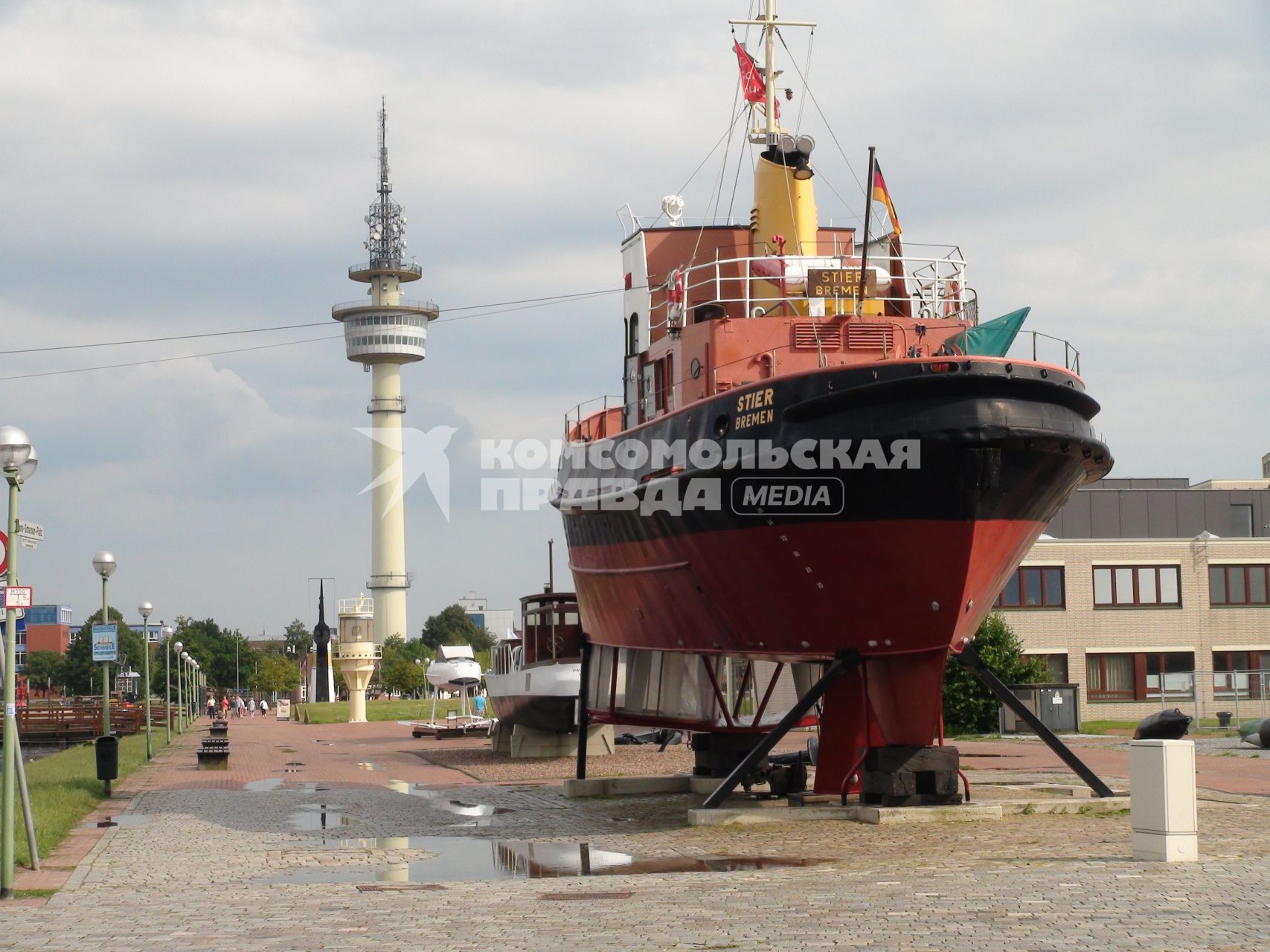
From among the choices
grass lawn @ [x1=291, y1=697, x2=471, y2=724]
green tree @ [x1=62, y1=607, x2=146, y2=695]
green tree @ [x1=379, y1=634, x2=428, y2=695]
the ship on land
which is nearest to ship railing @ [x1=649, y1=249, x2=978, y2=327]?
the ship on land

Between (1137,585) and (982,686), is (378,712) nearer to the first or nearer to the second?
(1137,585)

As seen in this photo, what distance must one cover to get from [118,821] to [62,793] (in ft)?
10.0

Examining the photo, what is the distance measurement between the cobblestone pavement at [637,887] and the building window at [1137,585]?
27757 millimetres

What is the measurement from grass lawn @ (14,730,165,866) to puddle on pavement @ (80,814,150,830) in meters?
0.20

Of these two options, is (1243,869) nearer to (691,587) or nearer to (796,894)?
(796,894)

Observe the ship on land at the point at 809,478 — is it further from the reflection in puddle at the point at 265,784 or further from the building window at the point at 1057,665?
the building window at the point at 1057,665

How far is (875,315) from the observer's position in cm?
2072

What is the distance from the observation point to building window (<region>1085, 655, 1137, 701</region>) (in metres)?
46.4

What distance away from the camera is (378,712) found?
79.9 meters

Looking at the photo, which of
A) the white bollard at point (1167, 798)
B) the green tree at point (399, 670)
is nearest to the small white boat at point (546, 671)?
the white bollard at point (1167, 798)

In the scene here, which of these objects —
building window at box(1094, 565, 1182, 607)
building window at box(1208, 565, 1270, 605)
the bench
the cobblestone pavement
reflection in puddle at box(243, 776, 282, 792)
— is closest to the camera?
the cobblestone pavement

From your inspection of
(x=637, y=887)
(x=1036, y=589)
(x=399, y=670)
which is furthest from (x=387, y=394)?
(x=637, y=887)

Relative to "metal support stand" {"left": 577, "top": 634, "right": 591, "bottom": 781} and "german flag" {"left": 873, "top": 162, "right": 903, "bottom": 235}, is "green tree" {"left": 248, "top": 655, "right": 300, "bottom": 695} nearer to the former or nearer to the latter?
"metal support stand" {"left": 577, "top": 634, "right": 591, "bottom": 781}

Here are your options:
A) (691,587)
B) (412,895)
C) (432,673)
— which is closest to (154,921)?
(412,895)
